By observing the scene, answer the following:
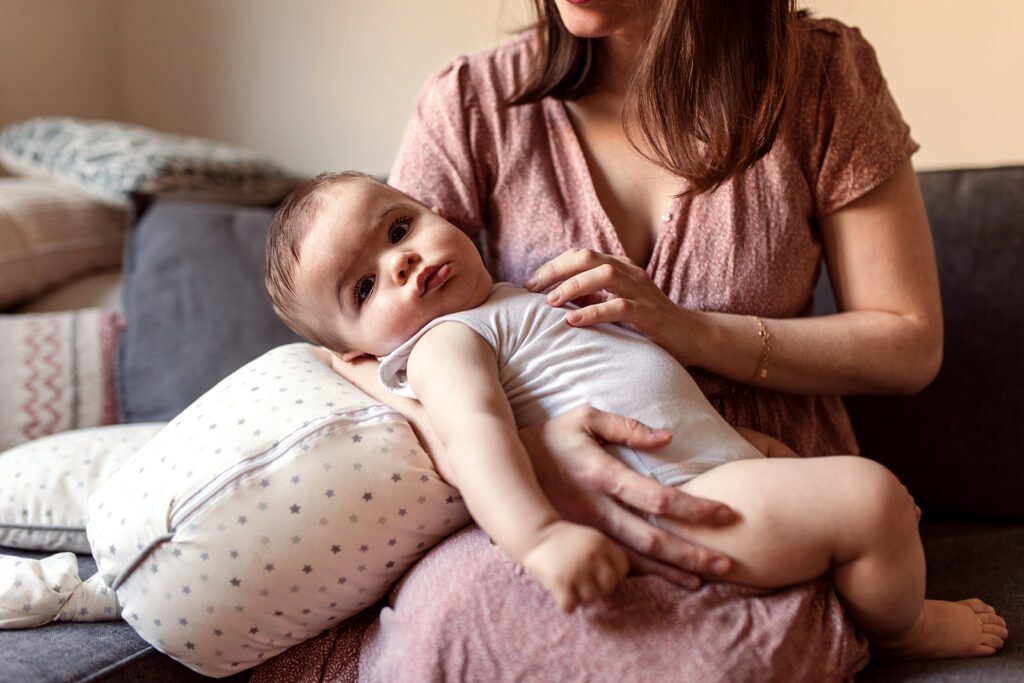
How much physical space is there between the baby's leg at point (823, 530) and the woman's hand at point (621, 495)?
0.02 m

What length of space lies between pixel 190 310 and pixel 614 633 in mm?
1089

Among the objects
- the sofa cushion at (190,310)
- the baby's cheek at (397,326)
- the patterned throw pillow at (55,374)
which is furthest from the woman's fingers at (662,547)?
the patterned throw pillow at (55,374)

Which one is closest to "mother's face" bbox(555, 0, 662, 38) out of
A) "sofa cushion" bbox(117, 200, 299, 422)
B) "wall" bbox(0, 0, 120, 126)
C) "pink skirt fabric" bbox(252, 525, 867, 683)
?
"pink skirt fabric" bbox(252, 525, 867, 683)

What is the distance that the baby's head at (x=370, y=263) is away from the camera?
1088 mm

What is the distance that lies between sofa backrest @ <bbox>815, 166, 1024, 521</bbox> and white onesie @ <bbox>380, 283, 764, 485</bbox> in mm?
641

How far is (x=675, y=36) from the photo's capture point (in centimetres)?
118

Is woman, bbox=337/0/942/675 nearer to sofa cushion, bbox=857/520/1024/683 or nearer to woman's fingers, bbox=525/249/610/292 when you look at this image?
woman's fingers, bbox=525/249/610/292

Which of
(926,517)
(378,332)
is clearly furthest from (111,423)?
(926,517)

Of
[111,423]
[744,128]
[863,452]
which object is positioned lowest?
[111,423]

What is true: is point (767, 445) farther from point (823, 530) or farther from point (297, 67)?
point (297, 67)

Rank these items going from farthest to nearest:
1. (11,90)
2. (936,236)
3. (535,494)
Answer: (11,90) → (936,236) → (535,494)

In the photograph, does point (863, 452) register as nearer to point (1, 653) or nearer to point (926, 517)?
point (926, 517)

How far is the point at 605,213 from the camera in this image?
1291mm

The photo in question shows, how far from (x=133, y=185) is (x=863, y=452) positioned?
150cm
